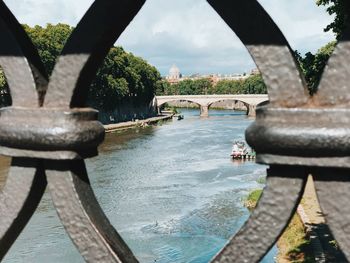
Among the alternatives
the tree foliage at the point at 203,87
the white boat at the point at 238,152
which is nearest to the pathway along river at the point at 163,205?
the white boat at the point at 238,152

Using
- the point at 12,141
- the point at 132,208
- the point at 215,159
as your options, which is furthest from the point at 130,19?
the point at 215,159

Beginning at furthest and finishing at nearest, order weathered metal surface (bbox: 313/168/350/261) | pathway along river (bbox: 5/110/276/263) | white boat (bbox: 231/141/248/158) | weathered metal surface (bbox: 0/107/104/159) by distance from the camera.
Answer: white boat (bbox: 231/141/248/158) < pathway along river (bbox: 5/110/276/263) < weathered metal surface (bbox: 0/107/104/159) < weathered metal surface (bbox: 313/168/350/261)

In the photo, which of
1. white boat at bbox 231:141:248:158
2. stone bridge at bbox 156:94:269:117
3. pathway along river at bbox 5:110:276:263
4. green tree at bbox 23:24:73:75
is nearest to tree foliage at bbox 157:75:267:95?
stone bridge at bbox 156:94:269:117

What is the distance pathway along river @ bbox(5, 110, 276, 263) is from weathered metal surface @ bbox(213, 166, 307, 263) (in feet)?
35.3

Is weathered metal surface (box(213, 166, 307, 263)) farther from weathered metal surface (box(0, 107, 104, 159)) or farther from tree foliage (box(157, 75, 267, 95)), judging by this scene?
tree foliage (box(157, 75, 267, 95))

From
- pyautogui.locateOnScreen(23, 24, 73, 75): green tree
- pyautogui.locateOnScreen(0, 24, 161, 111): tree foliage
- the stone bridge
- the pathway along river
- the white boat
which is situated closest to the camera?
the pathway along river

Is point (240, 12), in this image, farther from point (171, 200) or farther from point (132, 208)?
point (171, 200)

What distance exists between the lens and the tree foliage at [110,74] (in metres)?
40.1

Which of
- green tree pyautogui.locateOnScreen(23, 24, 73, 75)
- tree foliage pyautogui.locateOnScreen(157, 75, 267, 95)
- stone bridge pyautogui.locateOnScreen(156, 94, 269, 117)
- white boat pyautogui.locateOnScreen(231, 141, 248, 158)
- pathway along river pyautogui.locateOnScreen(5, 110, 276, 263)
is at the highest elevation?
green tree pyautogui.locateOnScreen(23, 24, 73, 75)

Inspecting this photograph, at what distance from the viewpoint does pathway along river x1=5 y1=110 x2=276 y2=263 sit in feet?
41.3

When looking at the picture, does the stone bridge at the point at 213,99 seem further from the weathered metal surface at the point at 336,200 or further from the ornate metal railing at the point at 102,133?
the weathered metal surface at the point at 336,200

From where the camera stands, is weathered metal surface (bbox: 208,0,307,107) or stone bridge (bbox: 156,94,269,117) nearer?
weathered metal surface (bbox: 208,0,307,107)

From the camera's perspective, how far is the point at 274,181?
3.52 feet

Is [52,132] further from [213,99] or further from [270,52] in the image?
[213,99]
